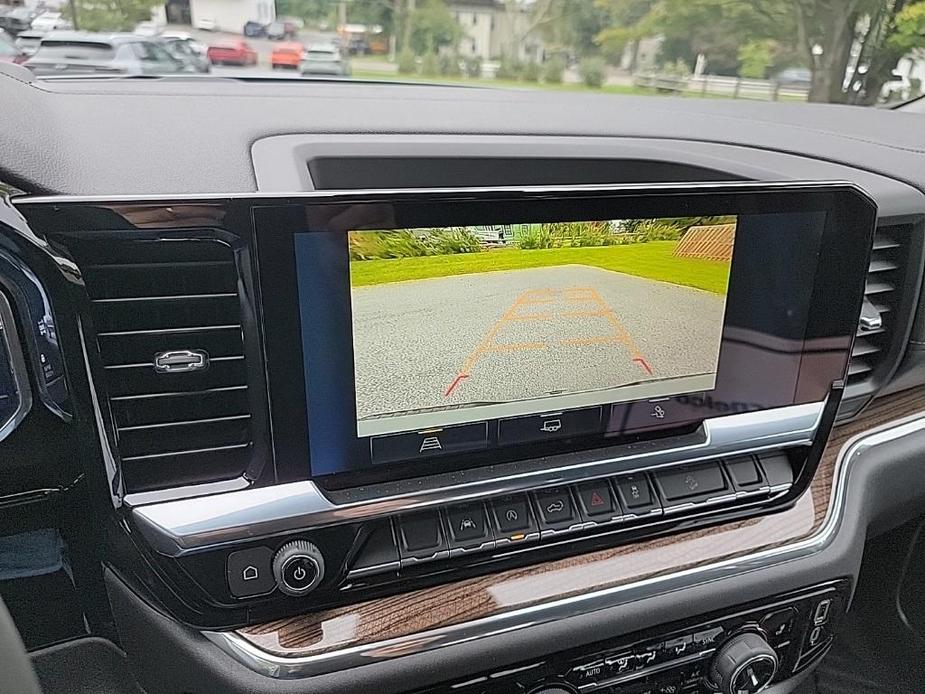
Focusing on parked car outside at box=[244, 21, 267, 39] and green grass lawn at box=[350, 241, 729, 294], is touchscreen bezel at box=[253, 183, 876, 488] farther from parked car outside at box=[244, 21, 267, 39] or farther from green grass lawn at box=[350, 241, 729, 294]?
parked car outside at box=[244, 21, 267, 39]

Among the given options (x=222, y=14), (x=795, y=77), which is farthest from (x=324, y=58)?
(x=795, y=77)

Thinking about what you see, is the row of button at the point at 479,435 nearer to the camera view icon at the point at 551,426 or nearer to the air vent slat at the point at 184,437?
the camera view icon at the point at 551,426

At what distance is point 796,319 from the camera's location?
0.93 meters

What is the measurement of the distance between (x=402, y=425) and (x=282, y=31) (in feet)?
16.9

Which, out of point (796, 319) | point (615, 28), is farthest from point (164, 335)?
point (615, 28)

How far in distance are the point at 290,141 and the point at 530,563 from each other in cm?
59

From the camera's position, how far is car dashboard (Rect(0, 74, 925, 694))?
2.22 feet

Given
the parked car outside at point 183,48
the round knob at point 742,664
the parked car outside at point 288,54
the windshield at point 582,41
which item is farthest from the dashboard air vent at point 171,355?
the parked car outside at point 288,54

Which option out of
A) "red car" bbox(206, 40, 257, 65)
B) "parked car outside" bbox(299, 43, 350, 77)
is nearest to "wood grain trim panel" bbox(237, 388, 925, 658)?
"red car" bbox(206, 40, 257, 65)

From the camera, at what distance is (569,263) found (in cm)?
77

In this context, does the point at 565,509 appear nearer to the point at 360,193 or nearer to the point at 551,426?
the point at 551,426

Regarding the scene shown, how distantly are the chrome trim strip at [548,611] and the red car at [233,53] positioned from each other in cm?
394

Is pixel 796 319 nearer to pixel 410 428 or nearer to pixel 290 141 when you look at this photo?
pixel 410 428

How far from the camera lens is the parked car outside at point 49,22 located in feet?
7.25
